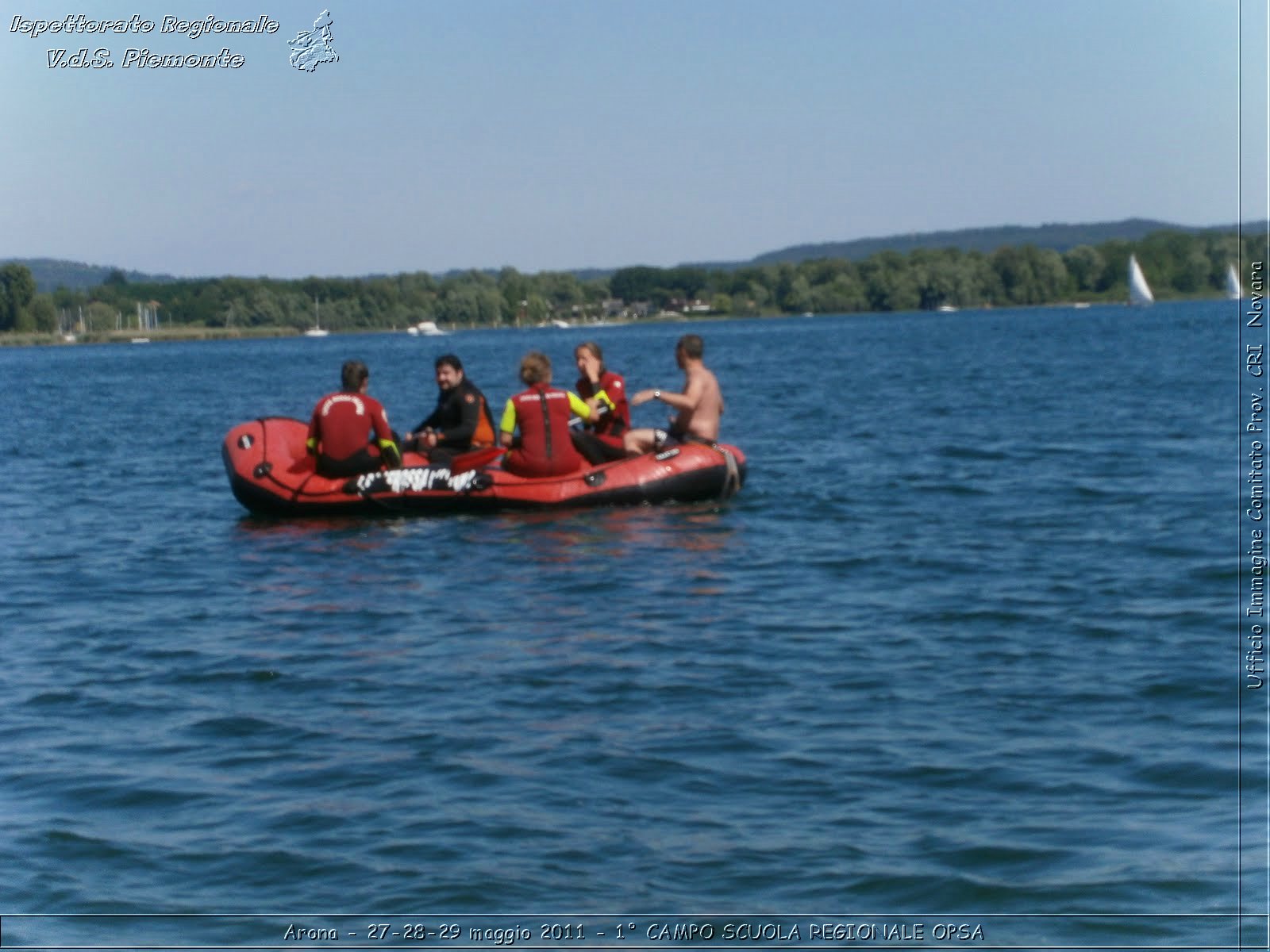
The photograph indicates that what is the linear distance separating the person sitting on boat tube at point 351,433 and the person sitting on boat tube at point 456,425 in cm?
39

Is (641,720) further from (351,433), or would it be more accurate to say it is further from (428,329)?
(428,329)

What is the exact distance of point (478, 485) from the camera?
14266 millimetres

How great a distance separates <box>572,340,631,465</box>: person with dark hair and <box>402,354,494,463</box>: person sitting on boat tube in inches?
Result: 34.8

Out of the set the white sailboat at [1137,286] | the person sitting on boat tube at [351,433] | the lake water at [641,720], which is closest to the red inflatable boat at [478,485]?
the person sitting on boat tube at [351,433]

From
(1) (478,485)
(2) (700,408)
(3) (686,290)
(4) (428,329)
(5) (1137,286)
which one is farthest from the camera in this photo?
(3) (686,290)

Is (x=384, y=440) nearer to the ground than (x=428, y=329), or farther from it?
nearer to the ground

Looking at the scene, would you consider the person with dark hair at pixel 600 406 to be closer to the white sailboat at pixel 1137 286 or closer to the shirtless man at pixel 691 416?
the shirtless man at pixel 691 416

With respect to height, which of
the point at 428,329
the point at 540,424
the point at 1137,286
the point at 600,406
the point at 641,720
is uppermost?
the point at 1137,286

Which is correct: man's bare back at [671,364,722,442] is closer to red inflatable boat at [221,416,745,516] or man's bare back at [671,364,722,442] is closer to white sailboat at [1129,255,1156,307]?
red inflatable boat at [221,416,745,516]

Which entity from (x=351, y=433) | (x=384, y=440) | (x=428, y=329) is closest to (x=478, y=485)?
(x=384, y=440)

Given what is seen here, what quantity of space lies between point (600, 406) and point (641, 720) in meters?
6.78

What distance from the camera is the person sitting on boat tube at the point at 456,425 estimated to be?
48.2 ft

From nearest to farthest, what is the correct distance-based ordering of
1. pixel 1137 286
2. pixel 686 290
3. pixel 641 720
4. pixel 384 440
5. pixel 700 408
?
1. pixel 641 720
2. pixel 384 440
3. pixel 700 408
4. pixel 1137 286
5. pixel 686 290

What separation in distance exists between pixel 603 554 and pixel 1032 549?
3.42 meters
